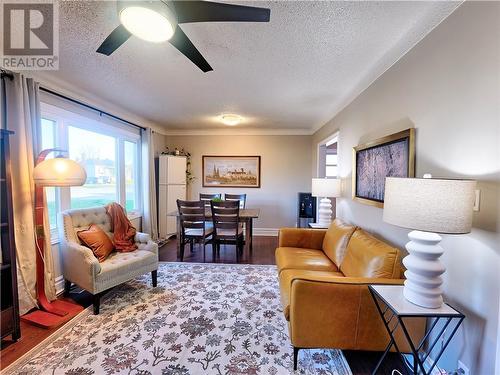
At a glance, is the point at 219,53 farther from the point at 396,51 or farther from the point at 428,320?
the point at 428,320

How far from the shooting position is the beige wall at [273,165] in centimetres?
570

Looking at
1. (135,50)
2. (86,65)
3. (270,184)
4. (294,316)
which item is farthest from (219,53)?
(270,184)

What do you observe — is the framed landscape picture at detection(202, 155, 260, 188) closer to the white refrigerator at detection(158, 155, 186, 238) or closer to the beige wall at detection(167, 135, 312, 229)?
the beige wall at detection(167, 135, 312, 229)

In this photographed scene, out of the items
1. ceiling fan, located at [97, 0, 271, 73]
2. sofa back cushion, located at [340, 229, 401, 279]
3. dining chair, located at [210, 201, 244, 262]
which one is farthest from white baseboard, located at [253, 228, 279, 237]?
ceiling fan, located at [97, 0, 271, 73]

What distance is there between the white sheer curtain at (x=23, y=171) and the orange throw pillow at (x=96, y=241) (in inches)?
16.9

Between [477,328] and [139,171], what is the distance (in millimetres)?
4960

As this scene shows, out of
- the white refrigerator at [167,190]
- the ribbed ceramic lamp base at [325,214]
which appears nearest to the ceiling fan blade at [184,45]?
the ribbed ceramic lamp base at [325,214]

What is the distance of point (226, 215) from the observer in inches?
152

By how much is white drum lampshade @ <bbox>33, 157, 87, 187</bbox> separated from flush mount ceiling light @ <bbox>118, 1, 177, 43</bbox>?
150 cm

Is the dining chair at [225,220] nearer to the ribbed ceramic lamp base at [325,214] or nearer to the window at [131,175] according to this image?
the ribbed ceramic lamp base at [325,214]

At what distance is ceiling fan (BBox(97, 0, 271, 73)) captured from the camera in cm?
127

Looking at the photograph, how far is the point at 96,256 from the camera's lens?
267 cm

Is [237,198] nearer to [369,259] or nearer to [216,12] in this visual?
[369,259]

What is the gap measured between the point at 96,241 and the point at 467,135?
3346 millimetres
